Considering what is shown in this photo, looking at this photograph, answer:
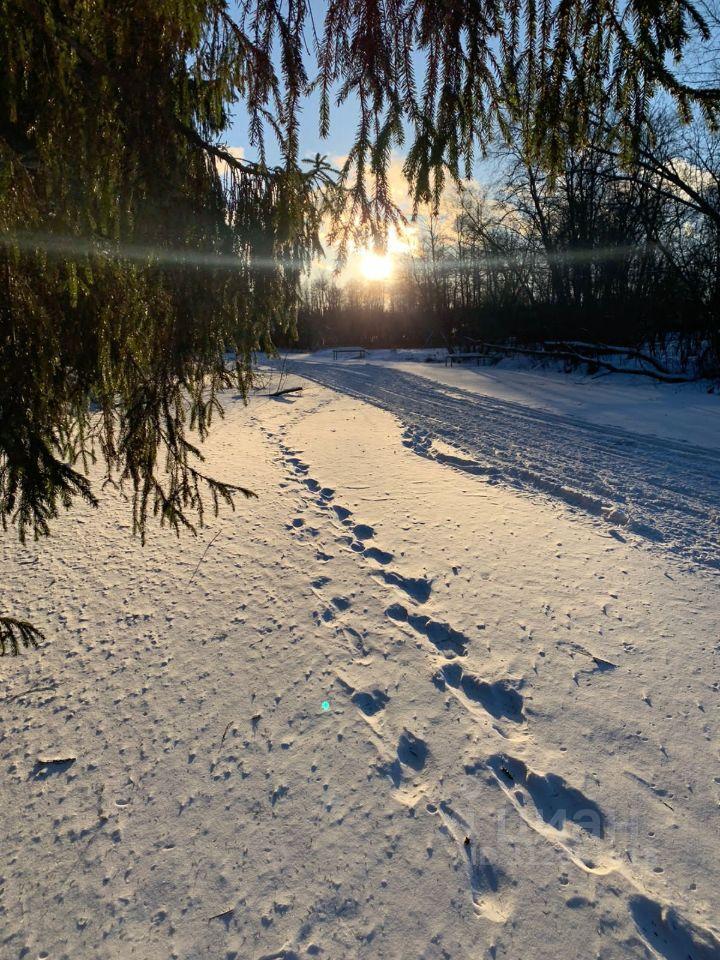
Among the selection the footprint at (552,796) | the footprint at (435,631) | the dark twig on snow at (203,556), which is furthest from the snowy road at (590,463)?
the dark twig on snow at (203,556)

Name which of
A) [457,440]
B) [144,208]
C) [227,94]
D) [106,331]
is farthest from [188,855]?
[457,440]

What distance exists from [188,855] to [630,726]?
1.52m

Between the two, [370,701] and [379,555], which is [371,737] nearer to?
[370,701]

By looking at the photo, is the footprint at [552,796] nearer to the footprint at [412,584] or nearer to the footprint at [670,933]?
the footprint at [670,933]

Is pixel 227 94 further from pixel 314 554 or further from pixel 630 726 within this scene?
pixel 630 726

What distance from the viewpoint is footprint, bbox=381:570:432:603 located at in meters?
2.62

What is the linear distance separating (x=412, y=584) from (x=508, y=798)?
1.27 metres

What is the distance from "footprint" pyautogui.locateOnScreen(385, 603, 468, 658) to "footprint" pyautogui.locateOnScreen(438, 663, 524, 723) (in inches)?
4.7

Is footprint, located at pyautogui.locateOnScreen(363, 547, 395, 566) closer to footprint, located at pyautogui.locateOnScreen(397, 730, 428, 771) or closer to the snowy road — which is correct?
footprint, located at pyautogui.locateOnScreen(397, 730, 428, 771)

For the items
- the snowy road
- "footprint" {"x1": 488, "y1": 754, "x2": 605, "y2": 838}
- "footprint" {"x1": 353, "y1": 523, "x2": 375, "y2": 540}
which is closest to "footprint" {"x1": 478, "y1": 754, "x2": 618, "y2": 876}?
"footprint" {"x1": 488, "y1": 754, "x2": 605, "y2": 838}

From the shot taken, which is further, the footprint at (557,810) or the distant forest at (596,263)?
the distant forest at (596,263)

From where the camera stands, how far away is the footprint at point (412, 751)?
5.49 ft

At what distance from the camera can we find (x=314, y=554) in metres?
3.12

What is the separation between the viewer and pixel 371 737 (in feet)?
5.83
